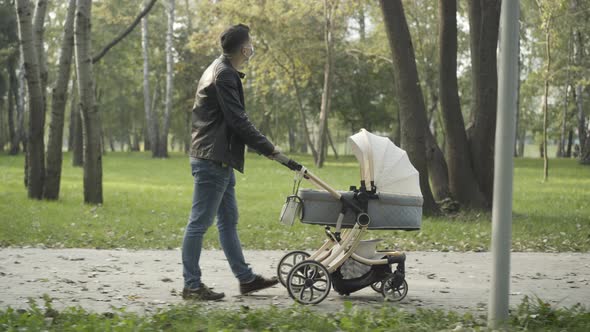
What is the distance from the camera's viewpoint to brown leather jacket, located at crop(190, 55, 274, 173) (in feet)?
21.7

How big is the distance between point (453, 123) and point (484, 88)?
0.87 metres

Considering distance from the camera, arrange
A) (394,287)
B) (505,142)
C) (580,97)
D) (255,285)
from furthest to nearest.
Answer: (580,97) < (255,285) < (394,287) < (505,142)

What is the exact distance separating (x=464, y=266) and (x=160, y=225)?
5.68 m

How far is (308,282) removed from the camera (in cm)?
661

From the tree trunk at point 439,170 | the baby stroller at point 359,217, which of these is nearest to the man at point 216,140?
the baby stroller at point 359,217

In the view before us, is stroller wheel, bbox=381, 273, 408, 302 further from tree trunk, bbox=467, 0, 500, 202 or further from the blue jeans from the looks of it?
Answer: tree trunk, bbox=467, 0, 500, 202

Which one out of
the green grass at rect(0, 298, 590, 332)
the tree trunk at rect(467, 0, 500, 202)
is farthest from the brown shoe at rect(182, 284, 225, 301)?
the tree trunk at rect(467, 0, 500, 202)

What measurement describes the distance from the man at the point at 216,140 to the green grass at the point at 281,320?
816mm

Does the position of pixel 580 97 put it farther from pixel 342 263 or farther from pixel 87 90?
pixel 342 263

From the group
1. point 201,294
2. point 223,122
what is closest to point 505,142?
point 223,122

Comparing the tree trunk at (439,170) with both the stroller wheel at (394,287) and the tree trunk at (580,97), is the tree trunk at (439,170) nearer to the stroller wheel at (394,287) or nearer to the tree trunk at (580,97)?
the stroller wheel at (394,287)

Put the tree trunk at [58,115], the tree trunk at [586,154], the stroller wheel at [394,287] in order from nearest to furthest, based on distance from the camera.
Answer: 1. the stroller wheel at [394,287]
2. the tree trunk at [58,115]
3. the tree trunk at [586,154]

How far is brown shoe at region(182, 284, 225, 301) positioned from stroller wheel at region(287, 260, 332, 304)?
0.68m

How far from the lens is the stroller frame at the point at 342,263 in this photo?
21.7ft
